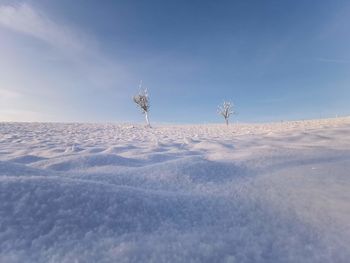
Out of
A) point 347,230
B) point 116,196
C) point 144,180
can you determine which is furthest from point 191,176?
point 347,230

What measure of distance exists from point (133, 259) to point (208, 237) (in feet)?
1.38

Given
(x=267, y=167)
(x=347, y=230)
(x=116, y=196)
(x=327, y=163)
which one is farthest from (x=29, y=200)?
(x=327, y=163)

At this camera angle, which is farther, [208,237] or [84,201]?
[84,201]

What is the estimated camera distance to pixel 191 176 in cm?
259

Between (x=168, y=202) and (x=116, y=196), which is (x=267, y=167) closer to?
(x=168, y=202)

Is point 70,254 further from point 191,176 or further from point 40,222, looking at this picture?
point 191,176

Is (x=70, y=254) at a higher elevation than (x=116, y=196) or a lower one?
lower

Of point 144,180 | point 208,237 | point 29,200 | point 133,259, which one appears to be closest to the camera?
point 133,259

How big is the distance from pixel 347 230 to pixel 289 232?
0.32m

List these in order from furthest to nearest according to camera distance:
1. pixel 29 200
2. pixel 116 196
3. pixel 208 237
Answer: pixel 116 196 < pixel 29 200 < pixel 208 237

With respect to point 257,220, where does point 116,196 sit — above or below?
above

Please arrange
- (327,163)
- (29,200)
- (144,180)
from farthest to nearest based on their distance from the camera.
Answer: (327,163), (144,180), (29,200)

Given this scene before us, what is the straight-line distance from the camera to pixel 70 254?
1.15 metres

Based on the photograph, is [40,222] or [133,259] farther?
[40,222]
